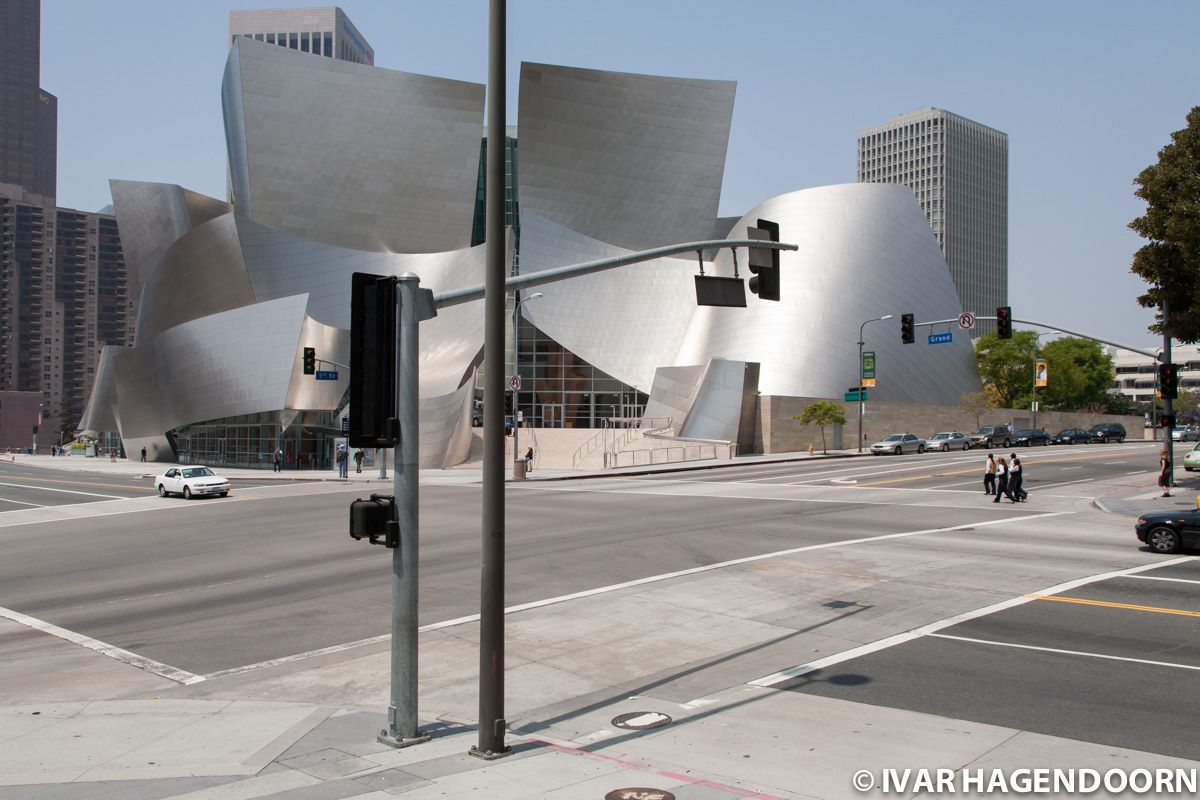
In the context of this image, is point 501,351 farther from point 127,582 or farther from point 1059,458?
point 1059,458

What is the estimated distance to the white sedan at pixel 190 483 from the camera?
116ft

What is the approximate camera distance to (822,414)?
2250 inches

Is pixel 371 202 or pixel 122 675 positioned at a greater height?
pixel 371 202

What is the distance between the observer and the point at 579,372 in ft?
224

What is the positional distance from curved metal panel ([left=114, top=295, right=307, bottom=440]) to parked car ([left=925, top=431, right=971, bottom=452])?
127 feet

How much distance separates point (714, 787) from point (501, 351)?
3858 mm

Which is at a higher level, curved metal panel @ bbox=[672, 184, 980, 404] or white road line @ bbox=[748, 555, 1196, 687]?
curved metal panel @ bbox=[672, 184, 980, 404]

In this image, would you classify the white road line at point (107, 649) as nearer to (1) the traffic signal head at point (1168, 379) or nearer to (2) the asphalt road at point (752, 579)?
(2) the asphalt road at point (752, 579)

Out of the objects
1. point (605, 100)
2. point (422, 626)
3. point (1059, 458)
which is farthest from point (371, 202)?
point (422, 626)

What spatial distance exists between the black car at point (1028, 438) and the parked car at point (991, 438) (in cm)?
77

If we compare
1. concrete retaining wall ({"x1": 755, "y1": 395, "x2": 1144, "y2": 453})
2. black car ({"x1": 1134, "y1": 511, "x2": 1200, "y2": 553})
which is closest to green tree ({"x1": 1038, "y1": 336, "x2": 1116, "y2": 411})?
concrete retaining wall ({"x1": 755, "y1": 395, "x2": 1144, "y2": 453})

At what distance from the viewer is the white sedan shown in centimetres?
3531

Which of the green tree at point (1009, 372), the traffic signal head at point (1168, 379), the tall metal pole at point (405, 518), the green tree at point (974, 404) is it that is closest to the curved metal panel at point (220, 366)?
the traffic signal head at point (1168, 379)

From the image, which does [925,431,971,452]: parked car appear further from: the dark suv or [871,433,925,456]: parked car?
the dark suv
